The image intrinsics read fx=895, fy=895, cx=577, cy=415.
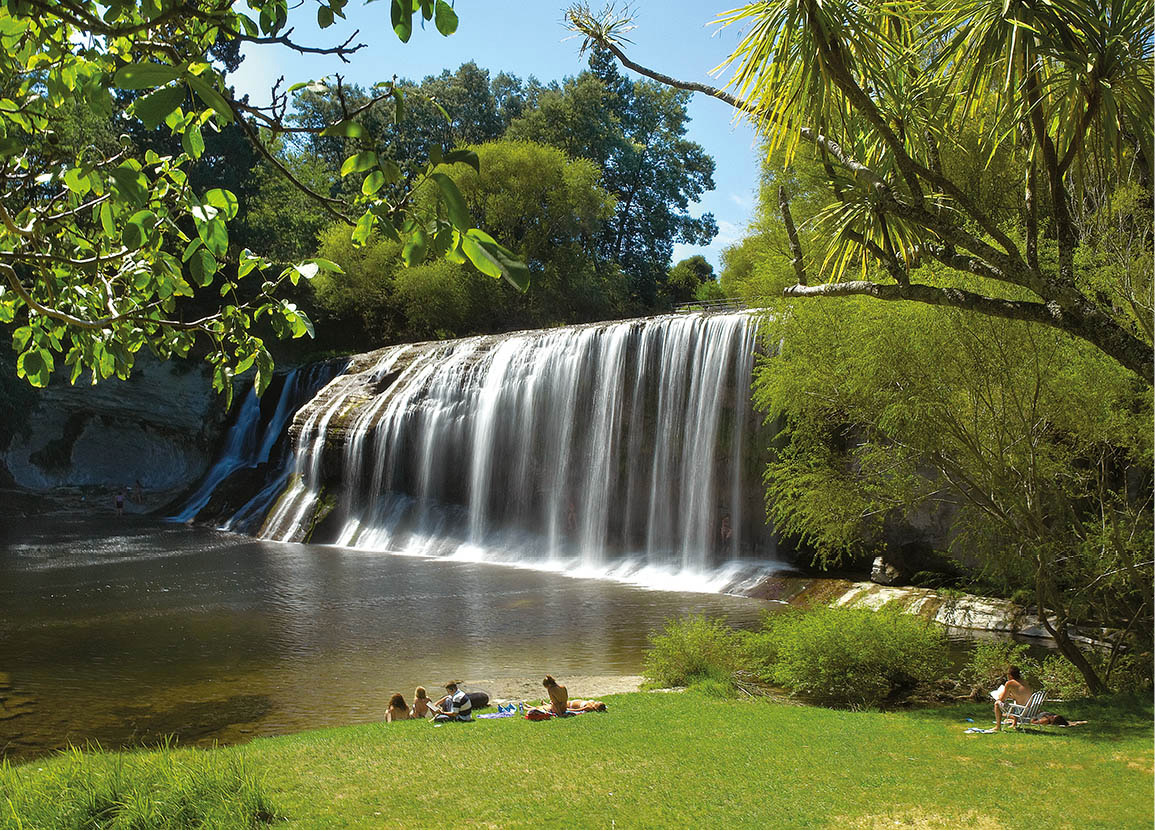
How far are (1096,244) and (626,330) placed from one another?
552 inches

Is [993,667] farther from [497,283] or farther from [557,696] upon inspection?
[497,283]

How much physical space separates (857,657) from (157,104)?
911 centimetres

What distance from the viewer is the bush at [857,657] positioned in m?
9.41

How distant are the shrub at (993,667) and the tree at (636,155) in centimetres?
3779

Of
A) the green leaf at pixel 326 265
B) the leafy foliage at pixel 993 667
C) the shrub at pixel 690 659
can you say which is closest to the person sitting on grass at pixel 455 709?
the shrub at pixel 690 659

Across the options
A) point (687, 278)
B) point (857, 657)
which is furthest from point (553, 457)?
point (687, 278)

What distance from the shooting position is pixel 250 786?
548 centimetres

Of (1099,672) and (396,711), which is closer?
(396,711)

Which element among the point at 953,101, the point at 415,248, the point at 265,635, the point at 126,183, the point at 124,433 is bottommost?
the point at 265,635

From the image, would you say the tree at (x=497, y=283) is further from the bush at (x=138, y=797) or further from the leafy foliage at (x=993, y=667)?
the bush at (x=138, y=797)

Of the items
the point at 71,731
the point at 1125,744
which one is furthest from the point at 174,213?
the point at 1125,744

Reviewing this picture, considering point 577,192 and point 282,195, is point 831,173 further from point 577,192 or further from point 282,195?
point 282,195

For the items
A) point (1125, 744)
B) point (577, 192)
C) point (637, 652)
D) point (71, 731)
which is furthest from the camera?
point (577, 192)

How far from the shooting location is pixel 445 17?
2.13 meters
